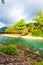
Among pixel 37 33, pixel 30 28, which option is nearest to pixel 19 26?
pixel 30 28

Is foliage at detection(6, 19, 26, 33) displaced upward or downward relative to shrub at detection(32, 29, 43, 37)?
upward

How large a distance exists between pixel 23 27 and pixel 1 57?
3671cm

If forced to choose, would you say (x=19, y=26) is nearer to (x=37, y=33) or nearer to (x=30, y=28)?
(x=30, y=28)

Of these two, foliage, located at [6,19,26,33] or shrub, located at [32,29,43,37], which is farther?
foliage, located at [6,19,26,33]

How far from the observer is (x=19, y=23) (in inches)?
1901

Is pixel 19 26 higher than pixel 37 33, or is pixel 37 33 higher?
pixel 19 26

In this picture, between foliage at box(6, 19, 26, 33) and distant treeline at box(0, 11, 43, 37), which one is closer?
distant treeline at box(0, 11, 43, 37)

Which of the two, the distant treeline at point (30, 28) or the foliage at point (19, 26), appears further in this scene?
the foliage at point (19, 26)

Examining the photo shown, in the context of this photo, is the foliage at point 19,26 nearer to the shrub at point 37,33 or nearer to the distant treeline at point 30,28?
the distant treeline at point 30,28

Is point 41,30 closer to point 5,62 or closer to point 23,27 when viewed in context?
point 23,27

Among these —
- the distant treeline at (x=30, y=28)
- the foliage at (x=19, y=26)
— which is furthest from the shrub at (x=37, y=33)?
the foliage at (x=19, y=26)

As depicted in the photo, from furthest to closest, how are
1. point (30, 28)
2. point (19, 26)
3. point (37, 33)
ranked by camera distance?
point (19, 26) < point (30, 28) < point (37, 33)

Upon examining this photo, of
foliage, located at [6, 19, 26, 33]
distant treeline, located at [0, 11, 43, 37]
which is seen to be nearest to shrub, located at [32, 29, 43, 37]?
distant treeline, located at [0, 11, 43, 37]

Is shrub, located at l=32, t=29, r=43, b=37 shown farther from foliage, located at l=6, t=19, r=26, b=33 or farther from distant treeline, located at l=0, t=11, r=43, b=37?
foliage, located at l=6, t=19, r=26, b=33
